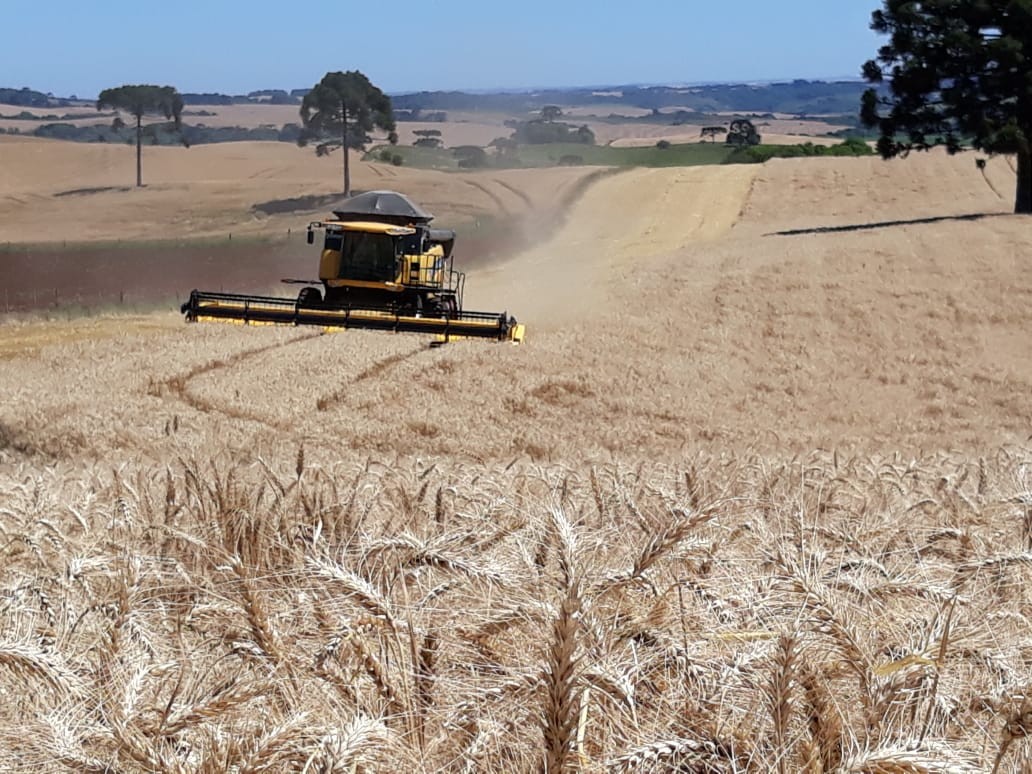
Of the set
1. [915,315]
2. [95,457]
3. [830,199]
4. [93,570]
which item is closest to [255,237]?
[830,199]

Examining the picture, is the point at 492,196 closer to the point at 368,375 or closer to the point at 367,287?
the point at 367,287

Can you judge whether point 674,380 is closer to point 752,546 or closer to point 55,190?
point 752,546

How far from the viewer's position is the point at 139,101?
91.5 m

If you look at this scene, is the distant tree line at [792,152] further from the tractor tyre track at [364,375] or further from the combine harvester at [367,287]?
the tractor tyre track at [364,375]

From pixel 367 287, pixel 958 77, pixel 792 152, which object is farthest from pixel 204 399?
pixel 792 152

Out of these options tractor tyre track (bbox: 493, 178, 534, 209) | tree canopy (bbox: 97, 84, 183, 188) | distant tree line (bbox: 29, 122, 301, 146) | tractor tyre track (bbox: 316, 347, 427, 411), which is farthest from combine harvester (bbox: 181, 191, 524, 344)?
distant tree line (bbox: 29, 122, 301, 146)

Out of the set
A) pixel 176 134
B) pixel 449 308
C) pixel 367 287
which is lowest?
pixel 449 308

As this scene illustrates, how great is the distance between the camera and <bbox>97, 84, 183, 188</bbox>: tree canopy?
9012cm

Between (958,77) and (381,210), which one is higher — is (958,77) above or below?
above

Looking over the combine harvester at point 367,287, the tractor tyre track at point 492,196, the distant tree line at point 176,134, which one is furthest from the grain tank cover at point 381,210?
the distant tree line at point 176,134

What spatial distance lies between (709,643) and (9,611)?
2060 mm

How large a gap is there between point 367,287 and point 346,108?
5344 cm

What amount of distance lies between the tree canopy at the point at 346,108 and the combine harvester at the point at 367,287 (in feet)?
164

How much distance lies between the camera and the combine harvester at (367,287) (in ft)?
80.0
